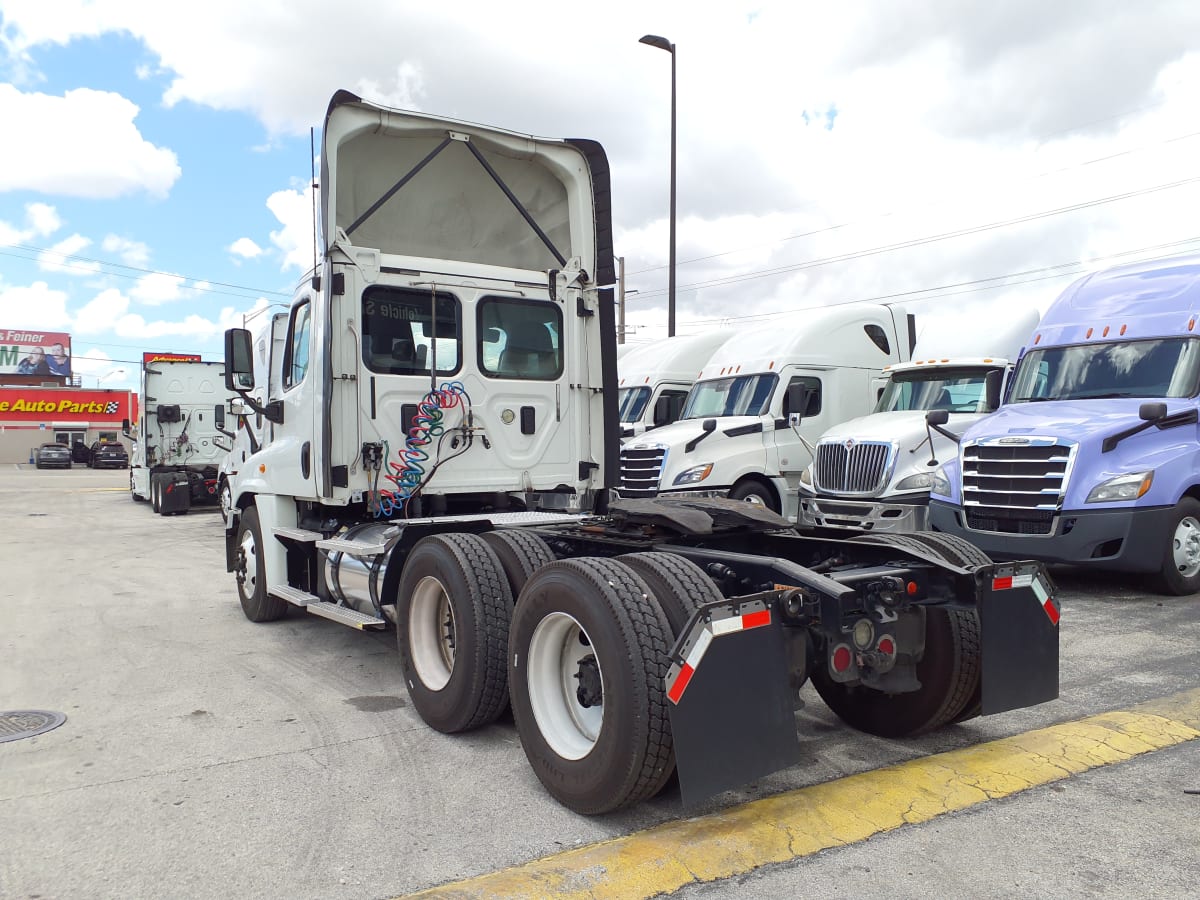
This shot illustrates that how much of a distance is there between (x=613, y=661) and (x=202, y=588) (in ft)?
25.7

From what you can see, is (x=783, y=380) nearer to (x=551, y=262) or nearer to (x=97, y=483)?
(x=551, y=262)

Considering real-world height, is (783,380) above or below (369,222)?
below

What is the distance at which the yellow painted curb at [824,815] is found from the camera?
3.18 m

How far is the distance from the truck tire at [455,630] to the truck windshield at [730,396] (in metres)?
8.29

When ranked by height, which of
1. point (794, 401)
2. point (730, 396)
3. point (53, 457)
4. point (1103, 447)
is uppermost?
point (730, 396)

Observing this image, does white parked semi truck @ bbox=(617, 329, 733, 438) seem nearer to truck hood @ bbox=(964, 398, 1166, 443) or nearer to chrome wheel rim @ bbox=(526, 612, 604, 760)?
truck hood @ bbox=(964, 398, 1166, 443)

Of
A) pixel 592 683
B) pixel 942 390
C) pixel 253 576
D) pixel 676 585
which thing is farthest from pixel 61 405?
pixel 676 585

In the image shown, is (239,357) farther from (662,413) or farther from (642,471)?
(662,413)

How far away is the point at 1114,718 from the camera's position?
16.0ft

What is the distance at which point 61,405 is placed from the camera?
63188mm

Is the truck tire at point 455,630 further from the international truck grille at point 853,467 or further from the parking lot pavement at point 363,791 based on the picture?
the international truck grille at point 853,467

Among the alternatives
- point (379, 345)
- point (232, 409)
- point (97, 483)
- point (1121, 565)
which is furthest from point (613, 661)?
point (97, 483)

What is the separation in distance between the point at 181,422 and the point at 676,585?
20.9 metres

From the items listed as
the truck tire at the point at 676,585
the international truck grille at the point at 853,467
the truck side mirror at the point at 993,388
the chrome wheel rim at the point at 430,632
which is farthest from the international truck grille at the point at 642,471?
the truck tire at the point at 676,585
